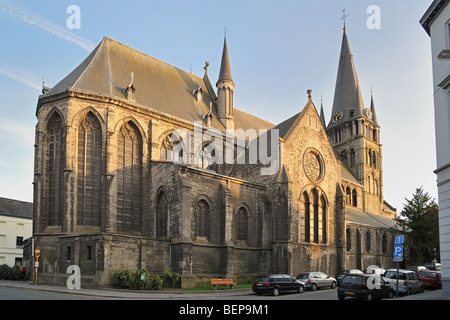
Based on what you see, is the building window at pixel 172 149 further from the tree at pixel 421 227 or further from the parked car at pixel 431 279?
the tree at pixel 421 227

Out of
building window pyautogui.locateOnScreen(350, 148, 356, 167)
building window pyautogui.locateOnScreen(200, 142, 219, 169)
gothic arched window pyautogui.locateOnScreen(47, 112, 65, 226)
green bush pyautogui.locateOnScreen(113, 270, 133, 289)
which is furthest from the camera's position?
building window pyautogui.locateOnScreen(350, 148, 356, 167)

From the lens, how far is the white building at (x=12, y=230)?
54.0 meters

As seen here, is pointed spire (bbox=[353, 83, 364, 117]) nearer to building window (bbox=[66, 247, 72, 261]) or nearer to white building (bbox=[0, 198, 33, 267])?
building window (bbox=[66, 247, 72, 261])

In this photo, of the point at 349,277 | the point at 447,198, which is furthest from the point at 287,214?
the point at 447,198

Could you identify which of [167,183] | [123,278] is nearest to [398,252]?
[123,278]

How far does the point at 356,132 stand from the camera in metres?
61.9

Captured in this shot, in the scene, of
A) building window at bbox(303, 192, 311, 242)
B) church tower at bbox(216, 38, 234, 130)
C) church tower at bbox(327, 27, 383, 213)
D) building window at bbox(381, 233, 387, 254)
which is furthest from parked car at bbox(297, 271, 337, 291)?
church tower at bbox(327, 27, 383, 213)

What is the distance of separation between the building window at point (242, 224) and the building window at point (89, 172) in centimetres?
1029

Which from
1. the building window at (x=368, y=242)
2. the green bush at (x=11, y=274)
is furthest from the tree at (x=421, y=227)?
the green bush at (x=11, y=274)

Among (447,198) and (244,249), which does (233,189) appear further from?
(447,198)

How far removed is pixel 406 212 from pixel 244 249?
21.9 m

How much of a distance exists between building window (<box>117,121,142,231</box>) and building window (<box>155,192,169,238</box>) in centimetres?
157

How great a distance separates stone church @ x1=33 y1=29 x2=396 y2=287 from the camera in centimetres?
2852

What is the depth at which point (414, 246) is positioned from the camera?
44688 millimetres
